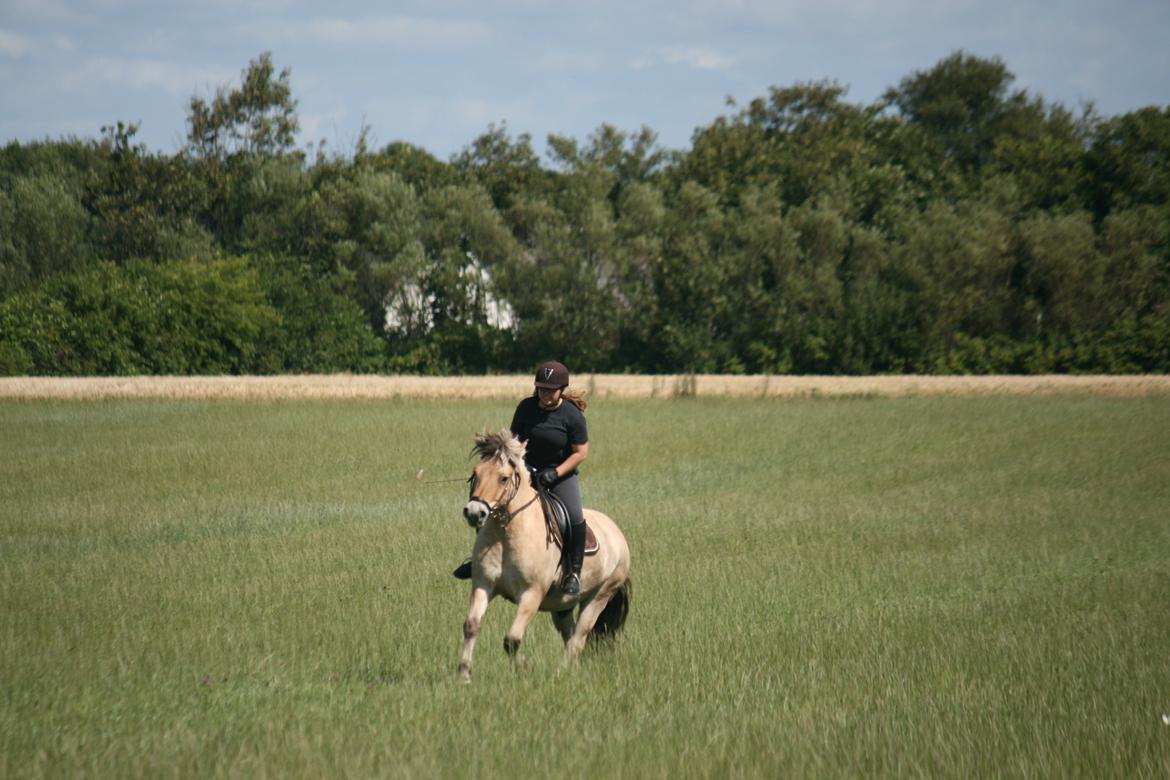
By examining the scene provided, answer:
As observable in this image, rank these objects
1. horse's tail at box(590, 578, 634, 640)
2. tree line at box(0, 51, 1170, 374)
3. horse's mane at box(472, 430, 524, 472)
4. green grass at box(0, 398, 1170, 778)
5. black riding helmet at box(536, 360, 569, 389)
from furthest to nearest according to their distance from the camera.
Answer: tree line at box(0, 51, 1170, 374), horse's tail at box(590, 578, 634, 640), black riding helmet at box(536, 360, 569, 389), horse's mane at box(472, 430, 524, 472), green grass at box(0, 398, 1170, 778)

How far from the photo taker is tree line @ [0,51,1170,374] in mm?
61531

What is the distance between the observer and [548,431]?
1050 centimetres

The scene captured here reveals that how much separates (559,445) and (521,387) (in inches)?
1484

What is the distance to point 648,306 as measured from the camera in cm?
6588

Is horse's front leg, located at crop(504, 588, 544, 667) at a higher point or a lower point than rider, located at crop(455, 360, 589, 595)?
lower

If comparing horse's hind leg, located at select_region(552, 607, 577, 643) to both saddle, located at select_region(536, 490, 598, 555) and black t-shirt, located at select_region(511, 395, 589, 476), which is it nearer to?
saddle, located at select_region(536, 490, 598, 555)

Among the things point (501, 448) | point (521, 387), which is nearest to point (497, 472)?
point (501, 448)

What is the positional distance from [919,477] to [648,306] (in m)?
37.0

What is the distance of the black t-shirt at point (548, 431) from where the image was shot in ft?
34.5

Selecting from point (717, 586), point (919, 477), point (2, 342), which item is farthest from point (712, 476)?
point (2, 342)

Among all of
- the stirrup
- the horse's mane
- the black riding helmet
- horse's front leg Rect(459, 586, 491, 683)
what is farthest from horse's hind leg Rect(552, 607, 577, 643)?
the black riding helmet

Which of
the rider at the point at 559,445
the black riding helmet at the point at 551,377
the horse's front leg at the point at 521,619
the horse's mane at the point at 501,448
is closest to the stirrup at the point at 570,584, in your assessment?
the rider at the point at 559,445

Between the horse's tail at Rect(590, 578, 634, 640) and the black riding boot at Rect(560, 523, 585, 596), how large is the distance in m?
1.18

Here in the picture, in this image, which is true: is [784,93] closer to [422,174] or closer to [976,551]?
[422,174]
